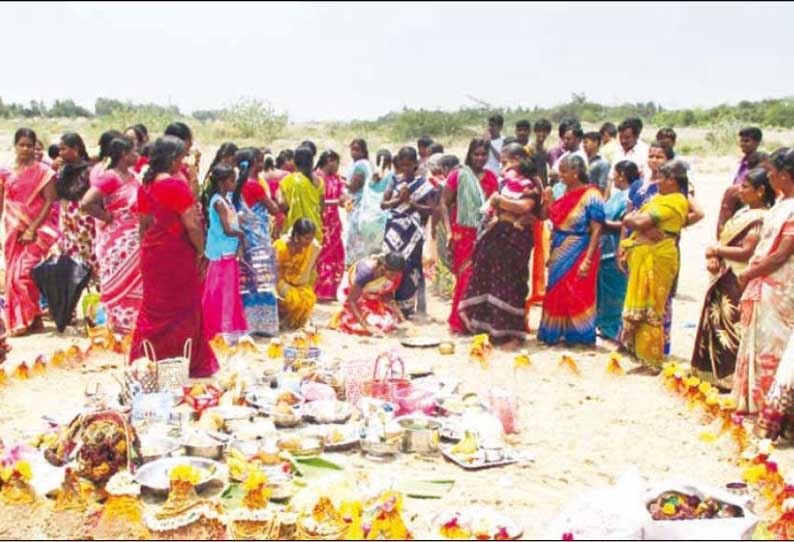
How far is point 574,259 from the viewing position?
8133 mm

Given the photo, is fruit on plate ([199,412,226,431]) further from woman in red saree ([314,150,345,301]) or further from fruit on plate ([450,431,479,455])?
woman in red saree ([314,150,345,301])

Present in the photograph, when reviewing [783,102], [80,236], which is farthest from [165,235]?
[783,102]

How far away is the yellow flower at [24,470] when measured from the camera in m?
4.45

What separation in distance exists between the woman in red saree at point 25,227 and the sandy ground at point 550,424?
30 centimetres

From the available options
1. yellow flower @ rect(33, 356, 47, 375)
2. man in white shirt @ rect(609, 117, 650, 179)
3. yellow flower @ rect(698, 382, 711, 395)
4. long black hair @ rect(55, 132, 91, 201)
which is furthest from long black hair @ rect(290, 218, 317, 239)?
yellow flower @ rect(698, 382, 711, 395)

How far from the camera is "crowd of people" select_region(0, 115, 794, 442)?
6.38m

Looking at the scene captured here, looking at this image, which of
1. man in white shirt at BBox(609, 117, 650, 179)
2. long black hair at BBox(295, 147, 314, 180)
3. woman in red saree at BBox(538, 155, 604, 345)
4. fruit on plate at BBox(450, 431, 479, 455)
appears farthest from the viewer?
long black hair at BBox(295, 147, 314, 180)

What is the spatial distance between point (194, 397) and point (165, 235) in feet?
4.06

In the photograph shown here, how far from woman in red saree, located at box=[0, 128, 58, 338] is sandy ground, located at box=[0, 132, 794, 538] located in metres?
0.30

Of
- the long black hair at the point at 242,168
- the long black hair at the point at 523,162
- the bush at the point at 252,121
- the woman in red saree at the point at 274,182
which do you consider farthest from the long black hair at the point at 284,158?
the bush at the point at 252,121

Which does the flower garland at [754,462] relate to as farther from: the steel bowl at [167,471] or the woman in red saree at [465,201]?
the woman in red saree at [465,201]

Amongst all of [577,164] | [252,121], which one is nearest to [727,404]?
A: [577,164]

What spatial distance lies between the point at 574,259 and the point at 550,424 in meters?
2.29

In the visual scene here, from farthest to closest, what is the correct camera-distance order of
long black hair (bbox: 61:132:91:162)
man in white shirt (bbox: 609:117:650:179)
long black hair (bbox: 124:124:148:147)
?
1. man in white shirt (bbox: 609:117:650:179)
2. long black hair (bbox: 124:124:148:147)
3. long black hair (bbox: 61:132:91:162)
